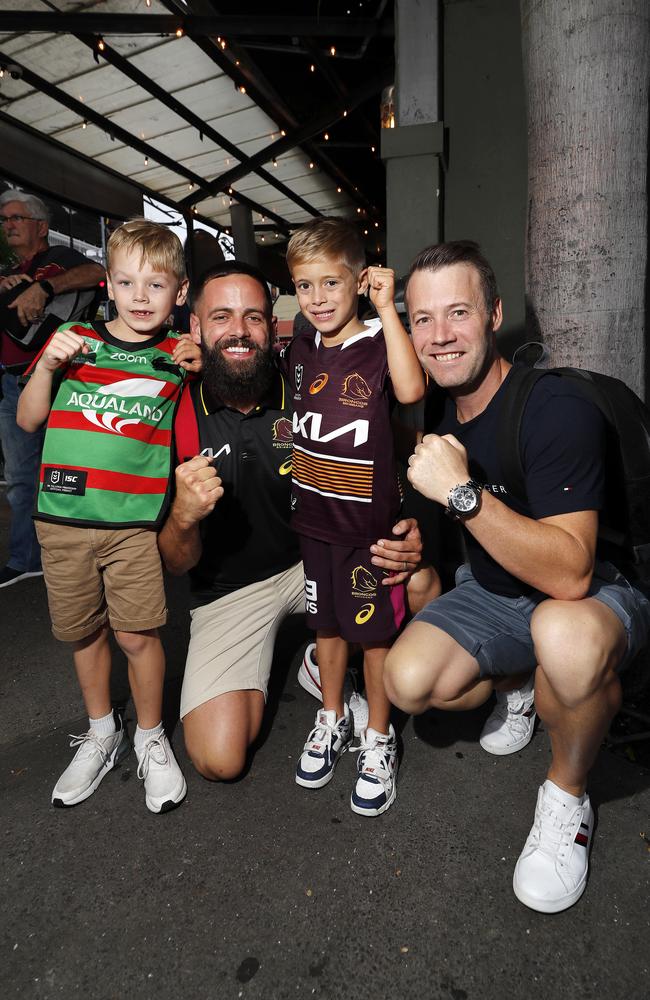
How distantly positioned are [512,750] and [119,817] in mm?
1497

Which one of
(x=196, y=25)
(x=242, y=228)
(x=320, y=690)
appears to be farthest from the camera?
(x=242, y=228)

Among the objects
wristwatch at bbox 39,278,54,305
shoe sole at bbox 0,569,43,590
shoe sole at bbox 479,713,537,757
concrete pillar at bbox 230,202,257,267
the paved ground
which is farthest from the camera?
concrete pillar at bbox 230,202,257,267

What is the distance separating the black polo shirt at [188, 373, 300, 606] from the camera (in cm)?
253

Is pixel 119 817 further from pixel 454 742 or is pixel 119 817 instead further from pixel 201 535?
pixel 454 742

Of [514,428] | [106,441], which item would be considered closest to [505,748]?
[514,428]

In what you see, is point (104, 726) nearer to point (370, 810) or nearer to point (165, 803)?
point (165, 803)

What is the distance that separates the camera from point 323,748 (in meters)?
2.29

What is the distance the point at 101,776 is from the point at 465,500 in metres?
1.76

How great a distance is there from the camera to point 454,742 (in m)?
2.43

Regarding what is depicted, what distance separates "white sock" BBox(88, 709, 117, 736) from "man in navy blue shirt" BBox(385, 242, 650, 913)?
114cm

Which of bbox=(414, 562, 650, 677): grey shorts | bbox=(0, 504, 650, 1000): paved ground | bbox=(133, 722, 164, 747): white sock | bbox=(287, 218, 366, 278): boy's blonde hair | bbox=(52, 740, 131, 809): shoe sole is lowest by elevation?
bbox=(0, 504, 650, 1000): paved ground

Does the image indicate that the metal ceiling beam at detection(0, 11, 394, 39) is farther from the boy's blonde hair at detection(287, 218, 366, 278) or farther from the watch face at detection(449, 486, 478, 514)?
the watch face at detection(449, 486, 478, 514)

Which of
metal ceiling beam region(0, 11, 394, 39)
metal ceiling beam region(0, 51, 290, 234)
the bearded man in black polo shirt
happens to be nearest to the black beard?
the bearded man in black polo shirt

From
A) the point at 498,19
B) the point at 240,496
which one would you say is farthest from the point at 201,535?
the point at 498,19
